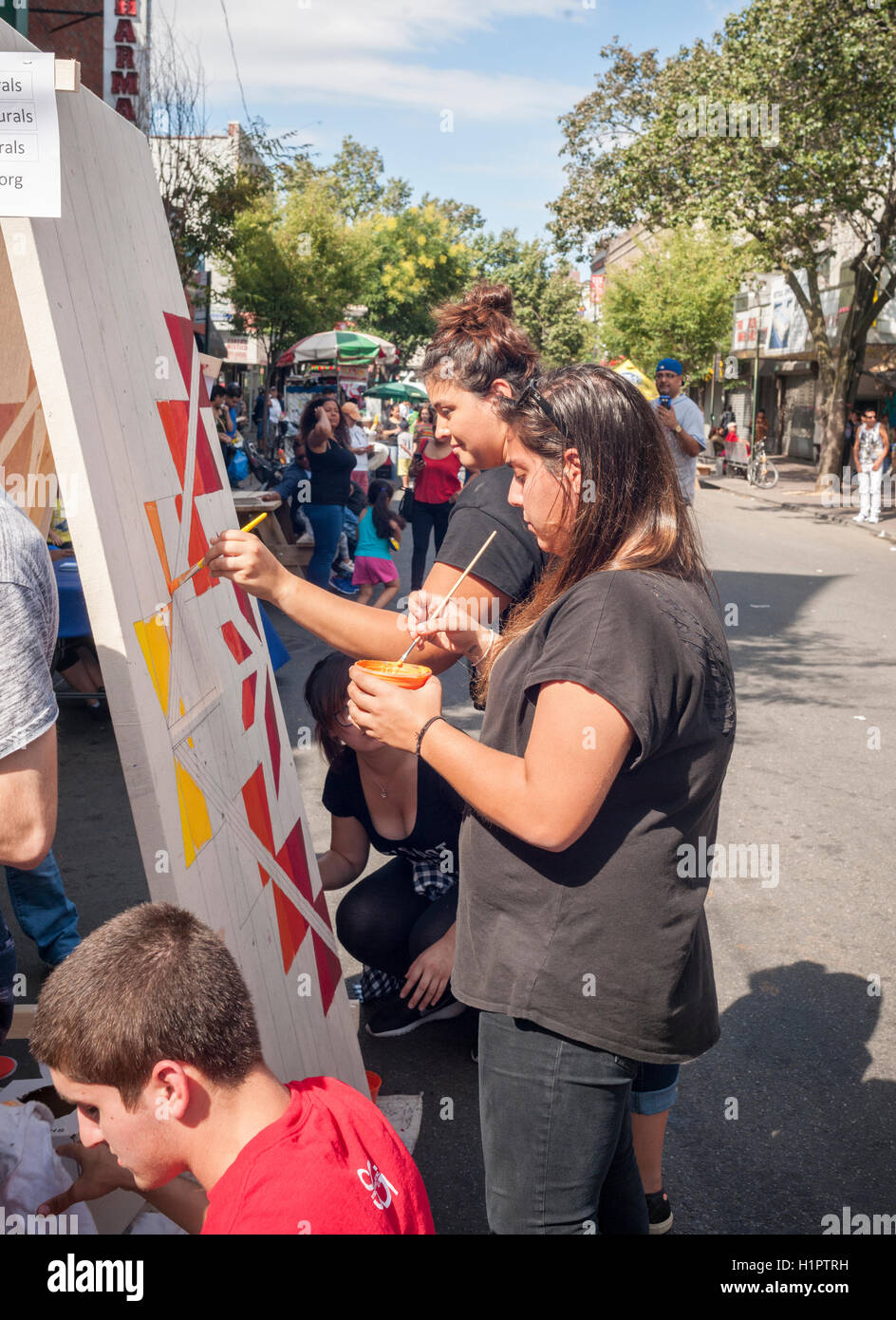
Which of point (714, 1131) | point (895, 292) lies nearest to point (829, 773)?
point (714, 1131)

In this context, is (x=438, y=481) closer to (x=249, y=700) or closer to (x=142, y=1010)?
(x=249, y=700)

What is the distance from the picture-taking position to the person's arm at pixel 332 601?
229cm

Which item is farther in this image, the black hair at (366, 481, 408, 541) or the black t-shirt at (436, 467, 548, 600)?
the black hair at (366, 481, 408, 541)

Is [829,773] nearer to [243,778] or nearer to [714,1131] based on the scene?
[714,1131]

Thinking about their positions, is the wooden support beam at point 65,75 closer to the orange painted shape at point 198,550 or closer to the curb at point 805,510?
the orange painted shape at point 198,550

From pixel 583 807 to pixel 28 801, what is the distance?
84 centimetres

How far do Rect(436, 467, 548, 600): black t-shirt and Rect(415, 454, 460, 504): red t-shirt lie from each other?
8150 millimetres

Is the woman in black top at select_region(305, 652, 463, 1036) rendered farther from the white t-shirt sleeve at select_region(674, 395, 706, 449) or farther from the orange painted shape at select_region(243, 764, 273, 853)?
the white t-shirt sleeve at select_region(674, 395, 706, 449)

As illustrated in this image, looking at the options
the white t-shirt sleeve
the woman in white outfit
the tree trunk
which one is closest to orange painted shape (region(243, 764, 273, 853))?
the white t-shirt sleeve

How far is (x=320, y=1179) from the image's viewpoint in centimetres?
148

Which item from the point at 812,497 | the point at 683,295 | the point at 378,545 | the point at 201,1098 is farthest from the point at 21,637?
the point at 683,295

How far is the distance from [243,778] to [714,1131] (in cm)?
185

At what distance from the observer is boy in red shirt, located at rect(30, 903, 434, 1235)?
58.4 inches

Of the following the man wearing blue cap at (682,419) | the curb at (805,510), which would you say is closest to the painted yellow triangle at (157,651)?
the man wearing blue cap at (682,419)
